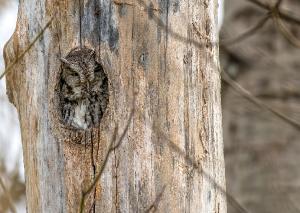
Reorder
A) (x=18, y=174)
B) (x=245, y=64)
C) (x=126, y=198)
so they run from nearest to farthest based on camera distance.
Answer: (x=126, y=198) → (x=18, y=174) → (x=245, y=64)

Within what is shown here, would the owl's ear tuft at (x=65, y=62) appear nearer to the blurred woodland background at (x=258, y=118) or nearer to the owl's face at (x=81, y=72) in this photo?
the owl's face at (x=81, y=72)

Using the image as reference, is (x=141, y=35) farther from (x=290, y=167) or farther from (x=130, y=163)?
(x=290, y=167)

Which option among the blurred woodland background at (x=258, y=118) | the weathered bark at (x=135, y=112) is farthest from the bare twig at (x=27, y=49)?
the blurred woodland background at (x=258, y=118)

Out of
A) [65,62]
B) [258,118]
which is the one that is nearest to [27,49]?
[65,62]

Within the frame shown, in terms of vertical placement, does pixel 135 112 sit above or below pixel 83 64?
below

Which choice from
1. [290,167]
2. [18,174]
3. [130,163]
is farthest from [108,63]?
[290,167]

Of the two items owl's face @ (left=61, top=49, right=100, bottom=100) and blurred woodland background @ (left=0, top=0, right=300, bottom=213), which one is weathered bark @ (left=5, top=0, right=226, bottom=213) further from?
blurred woodland background @ (left=0, top=0, right=300, bottom=213)

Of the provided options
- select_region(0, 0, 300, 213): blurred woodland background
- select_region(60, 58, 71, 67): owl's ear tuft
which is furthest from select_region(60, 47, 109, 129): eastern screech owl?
select_region(0, 0, 300, 213): blurred woodland background

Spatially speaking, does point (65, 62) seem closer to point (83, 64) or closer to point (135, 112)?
point (83, 64)
